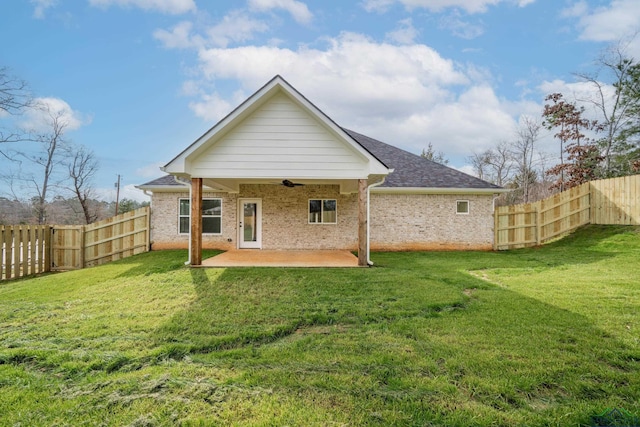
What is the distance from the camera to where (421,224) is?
1374 cm

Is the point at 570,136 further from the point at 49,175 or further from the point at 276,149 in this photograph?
the point at 49,175

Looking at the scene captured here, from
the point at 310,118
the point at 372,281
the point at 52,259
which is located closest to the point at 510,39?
the point at 310,118

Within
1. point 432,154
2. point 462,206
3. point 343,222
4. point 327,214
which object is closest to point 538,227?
point 462,206

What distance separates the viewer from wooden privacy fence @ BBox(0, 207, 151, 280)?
1084 cm

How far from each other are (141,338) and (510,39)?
18.2 m

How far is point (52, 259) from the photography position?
12328 millimetres

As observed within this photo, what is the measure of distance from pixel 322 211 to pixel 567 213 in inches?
457

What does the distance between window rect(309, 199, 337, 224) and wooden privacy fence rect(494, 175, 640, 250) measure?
282 inches

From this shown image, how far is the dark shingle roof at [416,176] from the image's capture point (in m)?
13.6

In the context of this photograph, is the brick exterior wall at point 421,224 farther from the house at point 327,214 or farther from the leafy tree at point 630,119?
the leafy tree at point 630,119

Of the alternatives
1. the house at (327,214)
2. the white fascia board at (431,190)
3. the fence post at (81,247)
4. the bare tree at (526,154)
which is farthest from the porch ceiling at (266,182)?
the bare tree at (526,154)

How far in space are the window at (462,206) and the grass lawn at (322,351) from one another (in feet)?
20.0

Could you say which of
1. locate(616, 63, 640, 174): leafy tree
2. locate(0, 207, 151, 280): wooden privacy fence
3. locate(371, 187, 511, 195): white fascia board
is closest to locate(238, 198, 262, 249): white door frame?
locate(0, 207, 151, 280): wooden privacy fence

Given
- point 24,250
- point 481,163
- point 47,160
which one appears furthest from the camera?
point 481,163
